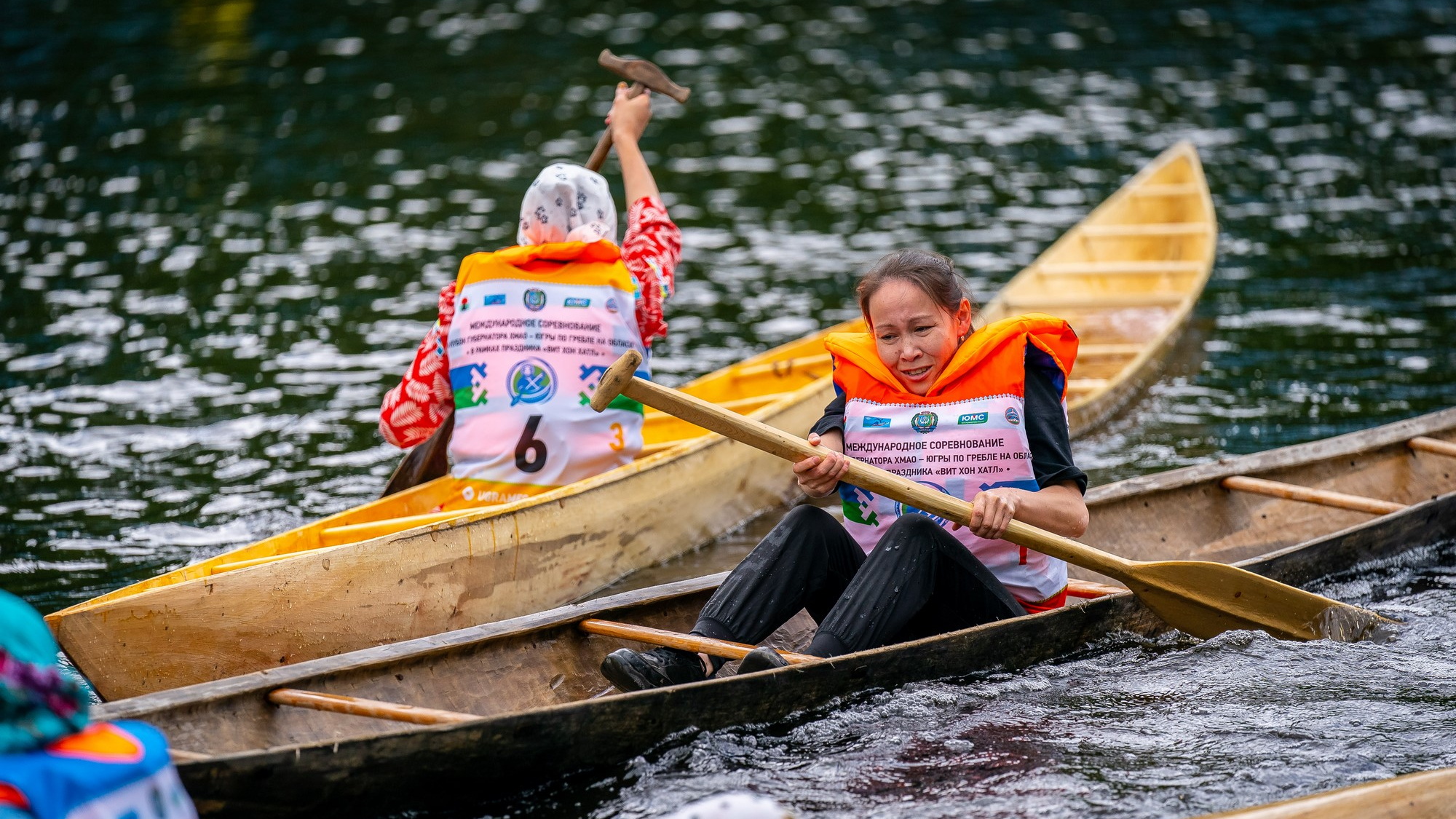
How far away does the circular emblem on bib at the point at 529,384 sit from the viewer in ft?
18.4

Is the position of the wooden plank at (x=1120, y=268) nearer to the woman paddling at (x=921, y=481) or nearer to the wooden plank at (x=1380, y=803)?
the woman paddling at (x=921, y=481)

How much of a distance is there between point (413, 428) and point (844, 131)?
8.70 m

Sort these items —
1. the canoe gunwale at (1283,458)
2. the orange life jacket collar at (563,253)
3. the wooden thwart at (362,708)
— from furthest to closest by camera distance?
the canoe gunwale at (1283,458), the orange life jacket collar at (563,253), the wooden thwart at (362,708)

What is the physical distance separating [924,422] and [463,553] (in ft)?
5.96

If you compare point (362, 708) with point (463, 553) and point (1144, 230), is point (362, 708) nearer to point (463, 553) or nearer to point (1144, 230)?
point (463, 553)

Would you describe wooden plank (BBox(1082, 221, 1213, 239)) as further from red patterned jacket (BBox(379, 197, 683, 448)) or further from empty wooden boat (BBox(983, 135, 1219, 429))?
red patterned jacket (BBox(379, 197, 683, 448))

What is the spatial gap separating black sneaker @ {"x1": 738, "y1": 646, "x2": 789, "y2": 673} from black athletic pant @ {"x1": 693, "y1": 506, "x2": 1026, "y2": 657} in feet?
0.63

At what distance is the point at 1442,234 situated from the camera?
10.6 metres

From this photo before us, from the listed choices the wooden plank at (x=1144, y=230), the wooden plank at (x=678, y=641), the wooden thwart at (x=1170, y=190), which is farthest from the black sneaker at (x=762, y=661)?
the wooden thwart at (x=1170, y=190)

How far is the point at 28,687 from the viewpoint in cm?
264

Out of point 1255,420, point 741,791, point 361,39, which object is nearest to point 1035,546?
point 741,791

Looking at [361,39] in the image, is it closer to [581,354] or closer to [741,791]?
[581,354]

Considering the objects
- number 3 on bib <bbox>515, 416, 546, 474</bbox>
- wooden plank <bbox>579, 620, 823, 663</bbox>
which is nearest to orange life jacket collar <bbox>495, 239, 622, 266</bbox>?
number 3 on bib <bbox>515, 416, 546, 474</bbox>

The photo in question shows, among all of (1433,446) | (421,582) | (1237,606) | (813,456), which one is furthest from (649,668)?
(1433,446)
